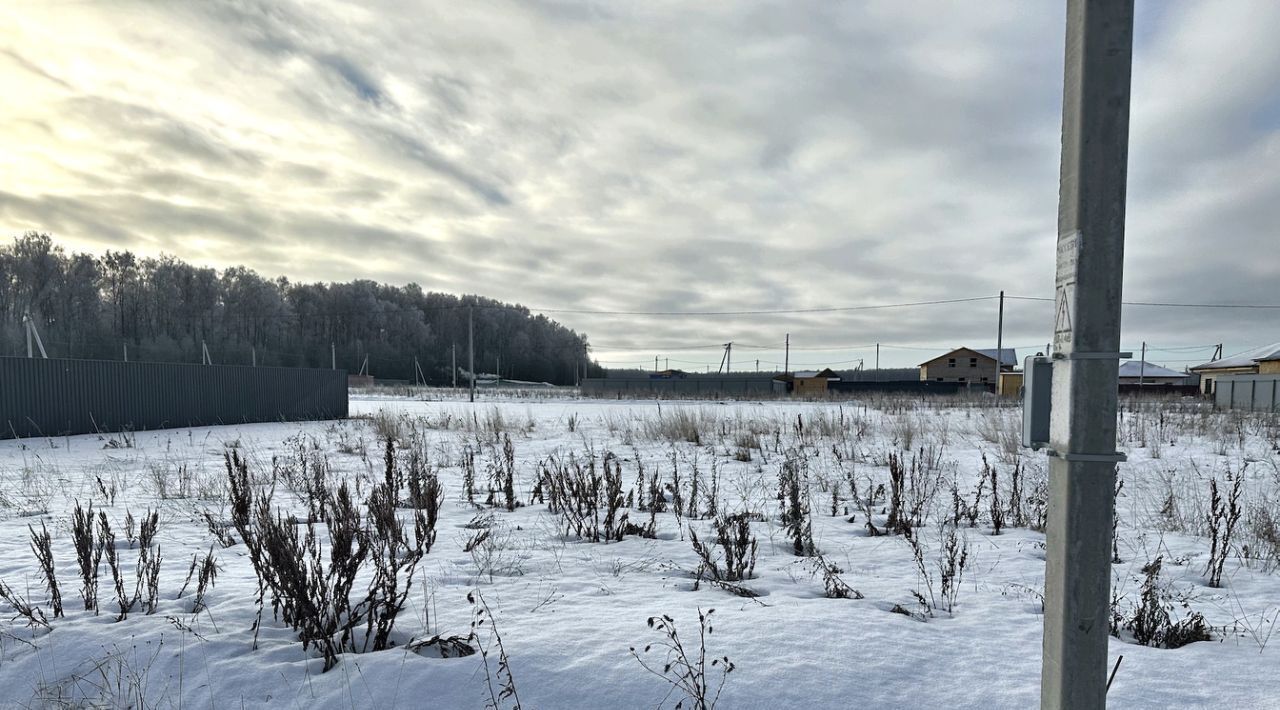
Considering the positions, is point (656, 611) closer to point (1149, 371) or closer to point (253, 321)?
point (1149, 371)

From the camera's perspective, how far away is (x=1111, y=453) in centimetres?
163

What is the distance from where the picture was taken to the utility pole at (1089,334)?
160cm

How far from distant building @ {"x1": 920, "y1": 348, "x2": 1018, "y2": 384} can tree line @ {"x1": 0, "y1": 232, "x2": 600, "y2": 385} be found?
43.4m

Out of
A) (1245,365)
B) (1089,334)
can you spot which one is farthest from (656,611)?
(1245,365)

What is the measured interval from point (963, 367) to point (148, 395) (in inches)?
2357

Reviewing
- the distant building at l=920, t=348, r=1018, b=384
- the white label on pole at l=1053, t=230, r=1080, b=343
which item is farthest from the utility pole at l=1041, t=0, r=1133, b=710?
the distant building at l=920, t=348, r=1018, b=384

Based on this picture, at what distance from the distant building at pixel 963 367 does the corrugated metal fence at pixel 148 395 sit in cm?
5202

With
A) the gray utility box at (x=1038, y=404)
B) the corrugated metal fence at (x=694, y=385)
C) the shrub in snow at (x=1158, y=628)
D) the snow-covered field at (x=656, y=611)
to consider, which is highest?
the gray utility box at (x=1038, y=404)

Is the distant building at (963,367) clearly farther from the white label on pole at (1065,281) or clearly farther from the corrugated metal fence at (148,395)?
the white label on pole at (1065,281)

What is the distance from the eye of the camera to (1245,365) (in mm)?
38531

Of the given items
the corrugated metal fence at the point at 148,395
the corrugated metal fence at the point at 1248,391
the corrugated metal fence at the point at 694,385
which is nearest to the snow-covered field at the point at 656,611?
the corrugated metal fence at the point at 148,395

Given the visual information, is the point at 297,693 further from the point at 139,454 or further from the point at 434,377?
the point at 434,377

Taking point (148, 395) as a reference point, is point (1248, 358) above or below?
above

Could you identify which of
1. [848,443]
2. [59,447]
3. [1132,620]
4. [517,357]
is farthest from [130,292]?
[1132,620]
